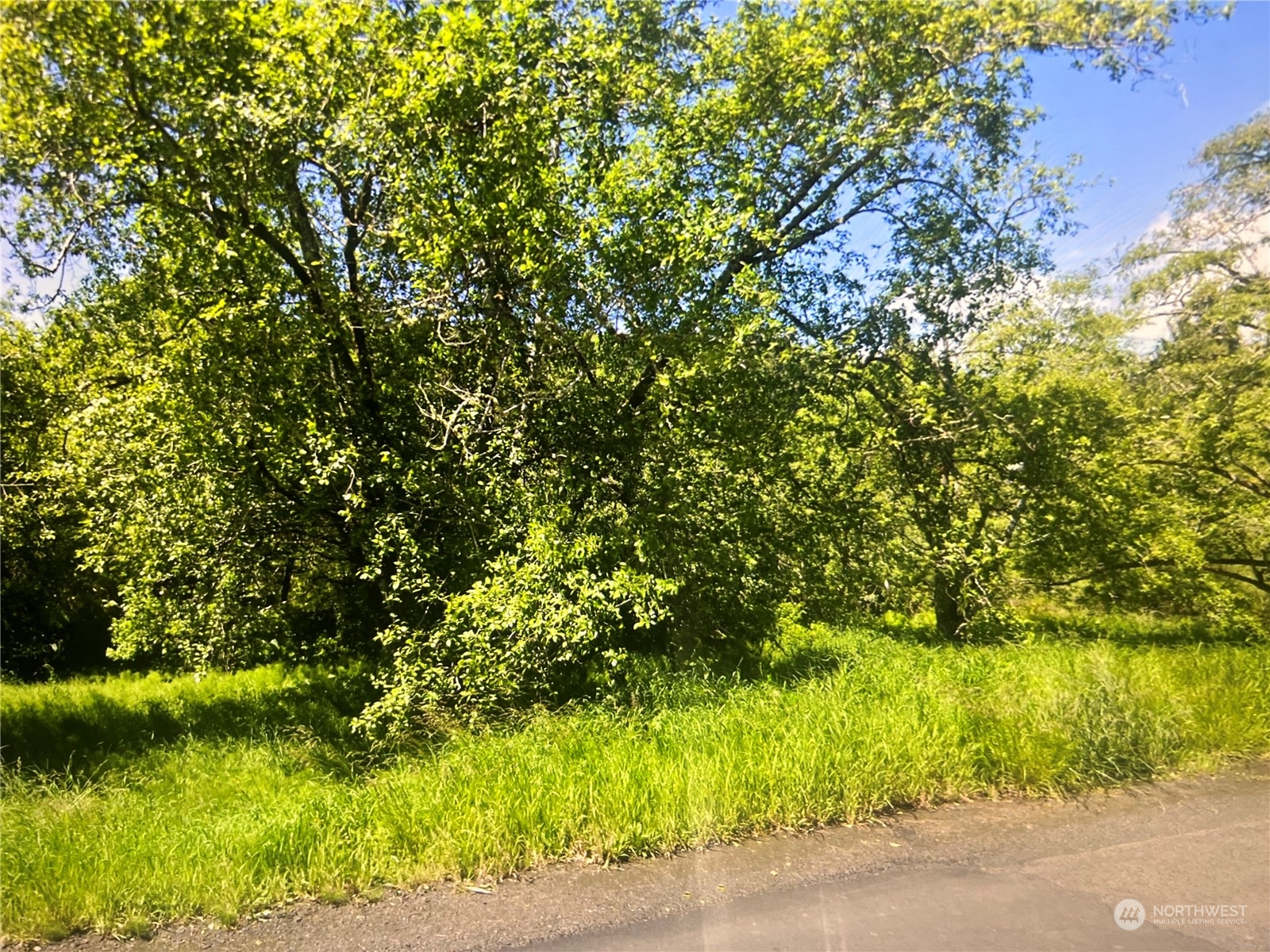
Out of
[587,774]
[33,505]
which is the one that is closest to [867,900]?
[587,774]

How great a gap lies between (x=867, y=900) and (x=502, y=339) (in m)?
5.12

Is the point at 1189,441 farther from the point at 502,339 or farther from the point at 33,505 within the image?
the point at 33,505

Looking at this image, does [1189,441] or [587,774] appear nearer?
[587,774]

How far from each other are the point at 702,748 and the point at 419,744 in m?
2.33

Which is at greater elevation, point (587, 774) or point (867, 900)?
point (587, 774)

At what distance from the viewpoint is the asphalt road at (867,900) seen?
10.6 ft

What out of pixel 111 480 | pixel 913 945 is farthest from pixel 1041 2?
pixel 111 480

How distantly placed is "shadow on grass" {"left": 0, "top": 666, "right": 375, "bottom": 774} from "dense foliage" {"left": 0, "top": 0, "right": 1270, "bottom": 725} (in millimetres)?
561

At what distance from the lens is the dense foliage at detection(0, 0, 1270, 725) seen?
5820 mm

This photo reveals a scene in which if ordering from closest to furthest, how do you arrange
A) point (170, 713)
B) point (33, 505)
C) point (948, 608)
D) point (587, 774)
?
1. point (587, 774)
2. point (33, 505)
3. point (170, 713)
4. point (948, 608)

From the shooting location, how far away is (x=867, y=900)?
Answer: 138 inches

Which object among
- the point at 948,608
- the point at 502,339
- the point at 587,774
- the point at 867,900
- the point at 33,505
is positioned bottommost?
the point at 867,900

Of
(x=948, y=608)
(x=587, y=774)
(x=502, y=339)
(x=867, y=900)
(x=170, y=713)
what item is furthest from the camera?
(x=948, y=608)

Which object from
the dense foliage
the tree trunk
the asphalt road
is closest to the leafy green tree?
the dense foliage
